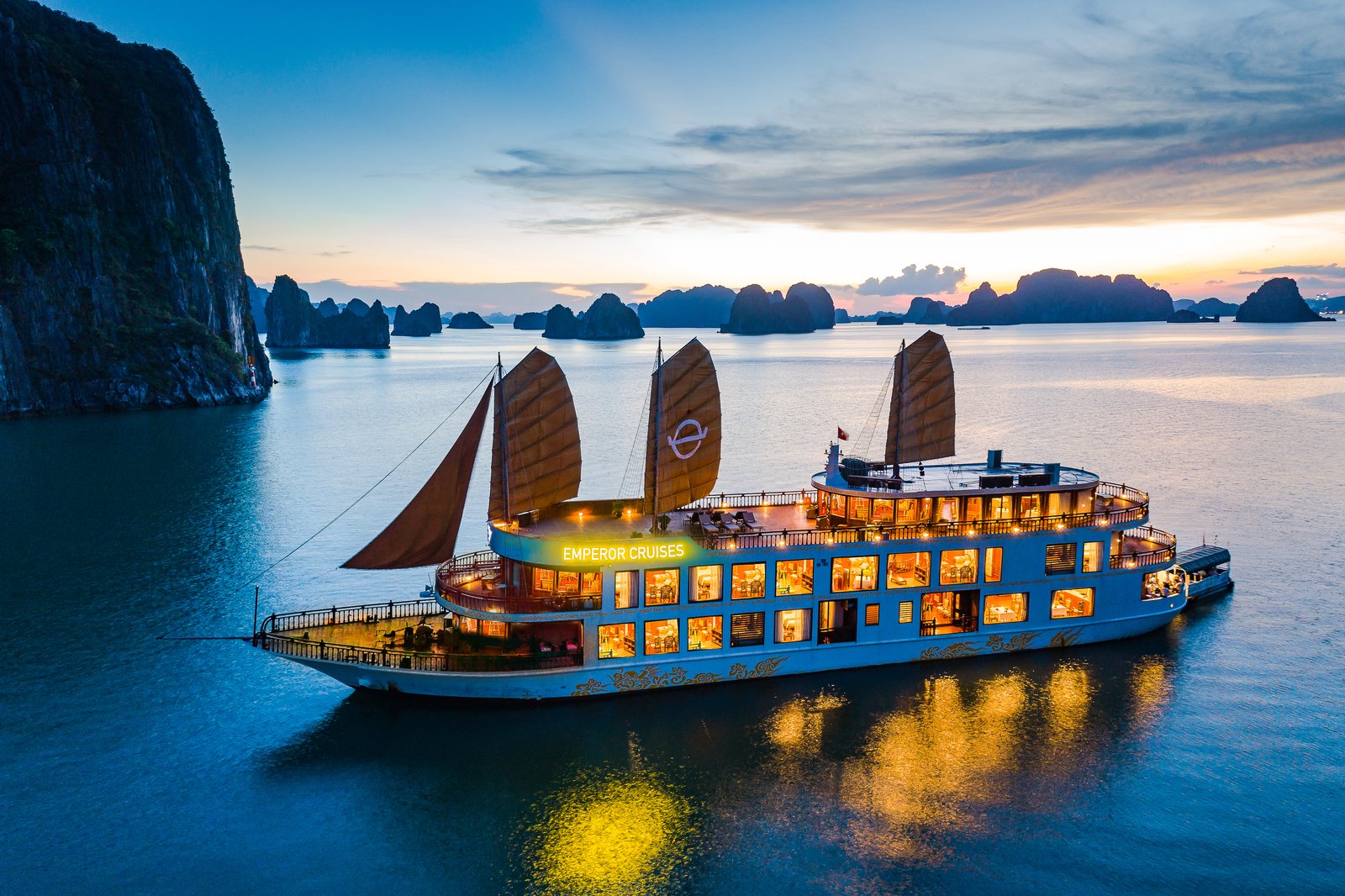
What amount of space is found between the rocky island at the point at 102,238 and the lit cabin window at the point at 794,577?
330 ft

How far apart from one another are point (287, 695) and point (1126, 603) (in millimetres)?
32358

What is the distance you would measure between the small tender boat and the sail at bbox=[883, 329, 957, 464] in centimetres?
1403

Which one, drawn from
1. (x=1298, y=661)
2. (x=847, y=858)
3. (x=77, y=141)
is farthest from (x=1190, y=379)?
(x=77, y=141)

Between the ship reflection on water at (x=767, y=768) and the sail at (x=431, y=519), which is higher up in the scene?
the sail at (x=431, y=519)

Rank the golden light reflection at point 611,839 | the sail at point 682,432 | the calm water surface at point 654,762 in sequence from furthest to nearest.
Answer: the sail at point 682,432 < the calm water surface at point 654,762 < the golden light reflection at point 611,839

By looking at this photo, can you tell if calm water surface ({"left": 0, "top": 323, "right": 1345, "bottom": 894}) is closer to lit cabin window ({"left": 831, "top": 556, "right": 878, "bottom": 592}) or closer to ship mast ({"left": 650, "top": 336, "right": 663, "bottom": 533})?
lit cabin window ({"left": 831, "top": 556, "right": 878, "bottom": 592})

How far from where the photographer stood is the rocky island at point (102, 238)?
103m

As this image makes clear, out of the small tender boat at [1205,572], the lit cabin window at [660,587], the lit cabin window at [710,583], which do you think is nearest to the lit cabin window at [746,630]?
the lit cabin window at [710,583]

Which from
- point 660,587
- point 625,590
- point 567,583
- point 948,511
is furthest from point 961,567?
point 567,583

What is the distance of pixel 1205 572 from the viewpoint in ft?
139

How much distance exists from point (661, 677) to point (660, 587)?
3104mm

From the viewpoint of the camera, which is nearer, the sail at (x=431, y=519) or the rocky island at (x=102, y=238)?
the sail at (x=431, y=519)

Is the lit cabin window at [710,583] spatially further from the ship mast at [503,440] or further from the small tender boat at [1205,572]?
the small tender boat at [1205,572]

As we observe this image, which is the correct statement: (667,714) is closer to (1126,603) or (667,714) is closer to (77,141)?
(1126,603)
